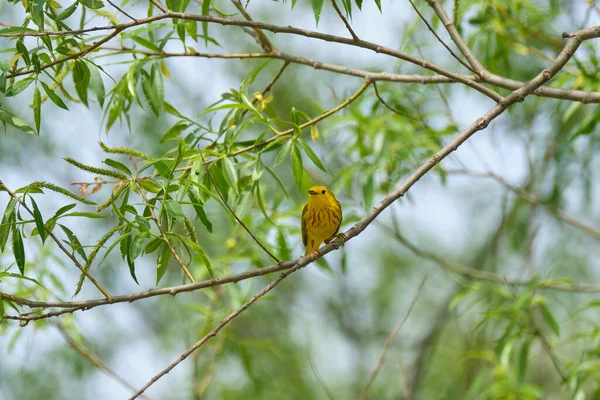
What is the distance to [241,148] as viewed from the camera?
11.8ft

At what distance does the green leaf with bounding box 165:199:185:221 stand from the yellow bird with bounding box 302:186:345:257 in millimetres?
1959

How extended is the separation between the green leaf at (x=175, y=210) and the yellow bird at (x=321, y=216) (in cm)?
196

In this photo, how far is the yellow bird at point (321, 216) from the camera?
14.9 ft

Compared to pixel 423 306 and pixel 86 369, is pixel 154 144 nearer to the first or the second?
pixel 86 369

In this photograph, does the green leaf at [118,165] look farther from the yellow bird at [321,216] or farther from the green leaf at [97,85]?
the yellow bird at [321,216]

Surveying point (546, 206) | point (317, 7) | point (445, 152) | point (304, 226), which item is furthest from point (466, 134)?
point (546, 206)

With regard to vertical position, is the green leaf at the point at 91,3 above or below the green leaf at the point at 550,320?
above

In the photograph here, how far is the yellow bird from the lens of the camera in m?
4.54

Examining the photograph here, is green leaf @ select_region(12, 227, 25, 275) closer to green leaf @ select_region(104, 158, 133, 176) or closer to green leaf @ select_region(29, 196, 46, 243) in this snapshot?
green leaf @ select_region(29, 196, 46, 243)

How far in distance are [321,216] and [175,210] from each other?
2105 mm

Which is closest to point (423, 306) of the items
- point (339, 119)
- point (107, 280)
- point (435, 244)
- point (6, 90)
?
point (435, 244)

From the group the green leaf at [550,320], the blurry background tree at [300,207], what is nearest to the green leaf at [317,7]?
the blurry background tree at [300,207]

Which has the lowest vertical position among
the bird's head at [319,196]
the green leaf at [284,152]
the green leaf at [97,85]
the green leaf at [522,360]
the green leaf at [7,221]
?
the green leaf at [7,221]

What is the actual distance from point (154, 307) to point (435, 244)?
4.26m
